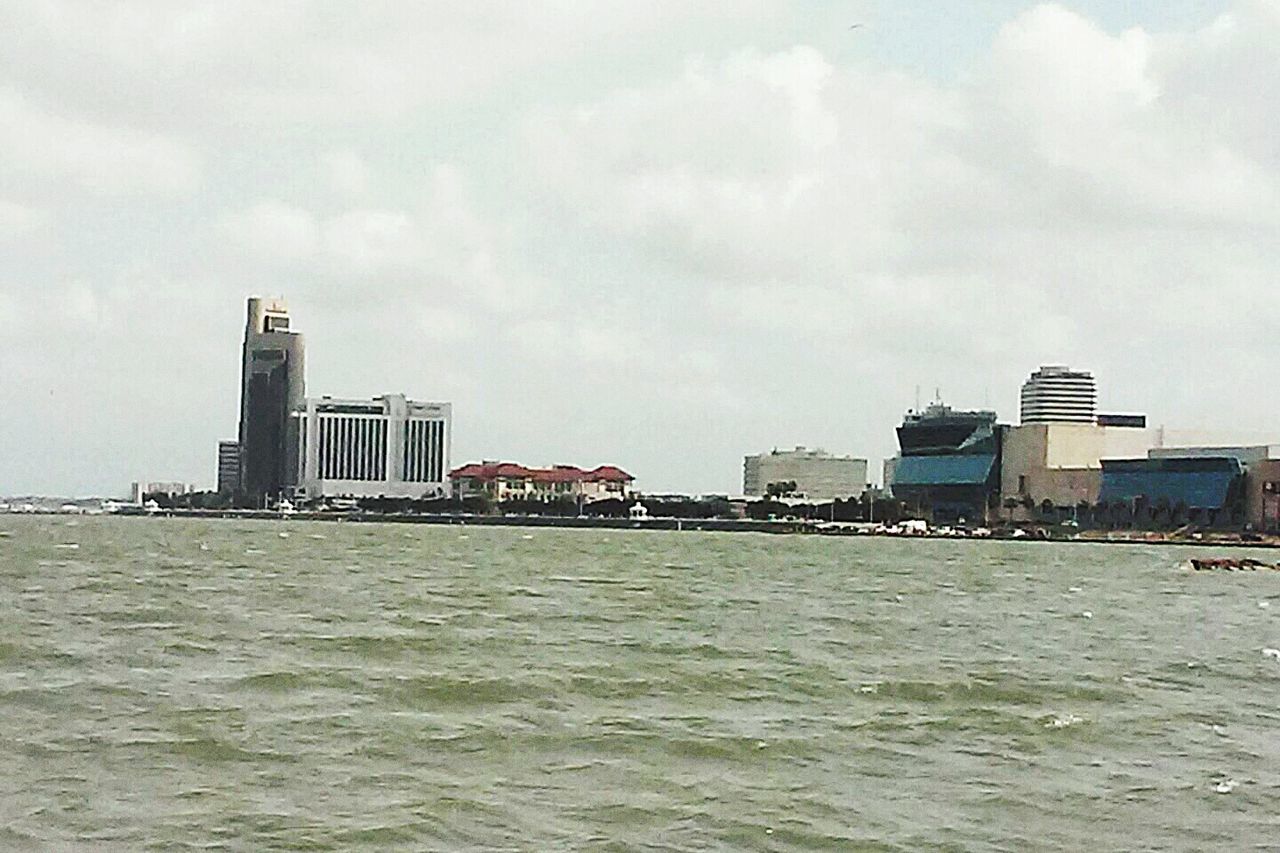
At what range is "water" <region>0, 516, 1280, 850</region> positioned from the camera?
17.4m

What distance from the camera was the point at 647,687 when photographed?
2827cm

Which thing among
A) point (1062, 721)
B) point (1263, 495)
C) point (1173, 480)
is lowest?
point (1062, 721)

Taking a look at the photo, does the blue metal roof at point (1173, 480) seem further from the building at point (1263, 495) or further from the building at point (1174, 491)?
the building at point (1263, 495)

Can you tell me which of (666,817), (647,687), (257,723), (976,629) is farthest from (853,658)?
(666,817)

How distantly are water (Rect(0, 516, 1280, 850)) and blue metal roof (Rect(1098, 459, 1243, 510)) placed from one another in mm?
123467

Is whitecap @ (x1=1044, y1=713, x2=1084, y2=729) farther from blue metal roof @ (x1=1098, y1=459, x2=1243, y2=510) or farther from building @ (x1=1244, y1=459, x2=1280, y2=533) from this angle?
blue metal roof @ (x1=1098, y1=459, x2=1243, y2=510)

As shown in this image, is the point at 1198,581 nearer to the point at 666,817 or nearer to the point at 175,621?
the point at 175,621

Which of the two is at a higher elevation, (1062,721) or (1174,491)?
(1174,491)

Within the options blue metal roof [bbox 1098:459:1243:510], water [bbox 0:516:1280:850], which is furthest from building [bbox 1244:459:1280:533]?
water [bbox 0:516:1280:850]

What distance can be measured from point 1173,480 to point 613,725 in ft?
513

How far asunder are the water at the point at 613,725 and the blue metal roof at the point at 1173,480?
123467 mm

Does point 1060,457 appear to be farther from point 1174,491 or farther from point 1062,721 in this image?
point 1062,721

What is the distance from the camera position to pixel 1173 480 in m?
171

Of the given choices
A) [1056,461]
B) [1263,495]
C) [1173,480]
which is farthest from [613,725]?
[1056,461]
